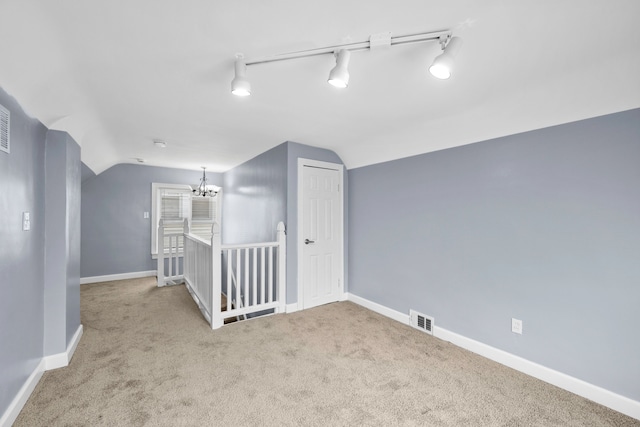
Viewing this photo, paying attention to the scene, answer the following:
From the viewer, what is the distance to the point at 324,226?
374cm

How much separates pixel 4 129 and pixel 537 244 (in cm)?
373

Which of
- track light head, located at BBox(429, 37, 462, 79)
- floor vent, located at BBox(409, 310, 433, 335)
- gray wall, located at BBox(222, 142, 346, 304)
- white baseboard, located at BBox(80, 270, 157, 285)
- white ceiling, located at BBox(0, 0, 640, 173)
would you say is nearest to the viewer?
white ceiling, located at BBox(0, 0, 640, 173)

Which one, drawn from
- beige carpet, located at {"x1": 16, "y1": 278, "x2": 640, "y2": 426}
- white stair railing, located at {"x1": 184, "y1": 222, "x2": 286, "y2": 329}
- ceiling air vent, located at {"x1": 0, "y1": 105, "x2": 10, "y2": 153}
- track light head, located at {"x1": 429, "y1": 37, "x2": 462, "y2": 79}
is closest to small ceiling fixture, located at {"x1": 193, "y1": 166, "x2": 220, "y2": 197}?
white stair railing, located at {"x1": 184, "y1": 222, "x2": 286, "y2": 329}

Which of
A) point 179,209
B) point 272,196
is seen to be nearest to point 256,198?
point 272,196

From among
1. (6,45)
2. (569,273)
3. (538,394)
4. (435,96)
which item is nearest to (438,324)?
(538,394)

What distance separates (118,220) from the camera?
203 inches

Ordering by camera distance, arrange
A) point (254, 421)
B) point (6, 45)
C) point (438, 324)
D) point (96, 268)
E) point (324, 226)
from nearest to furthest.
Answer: point (6, 45), point (254, 421), point (438, 324), point (324, 226), point (96, 268)

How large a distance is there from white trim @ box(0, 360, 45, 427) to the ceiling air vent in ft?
5.08

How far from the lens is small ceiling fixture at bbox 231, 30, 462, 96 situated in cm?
135

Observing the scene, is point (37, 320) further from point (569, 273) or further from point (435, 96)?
point (569, 273)

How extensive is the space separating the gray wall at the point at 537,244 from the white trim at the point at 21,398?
3231mm

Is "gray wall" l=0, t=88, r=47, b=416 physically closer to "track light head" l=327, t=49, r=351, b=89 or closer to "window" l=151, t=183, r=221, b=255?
"track light head" l=327, t=49, r=351, b=89

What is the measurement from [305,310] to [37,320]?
2.48 metres

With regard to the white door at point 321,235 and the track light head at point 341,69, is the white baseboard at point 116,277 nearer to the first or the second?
the white door at point 321,235
